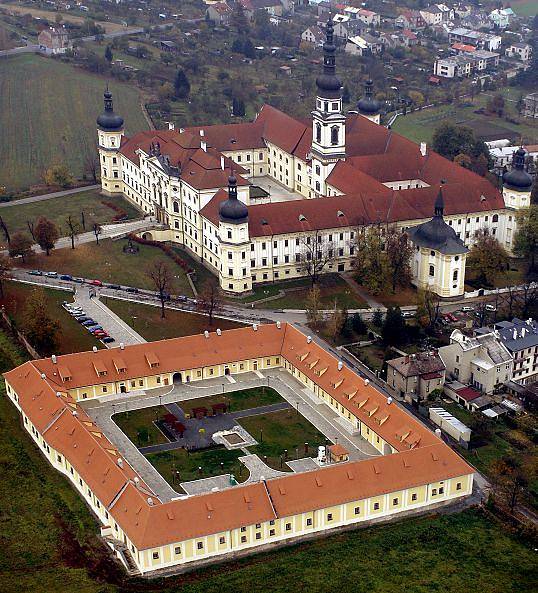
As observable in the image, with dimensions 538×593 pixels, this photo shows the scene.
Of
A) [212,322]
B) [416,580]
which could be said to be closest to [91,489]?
[416,580]

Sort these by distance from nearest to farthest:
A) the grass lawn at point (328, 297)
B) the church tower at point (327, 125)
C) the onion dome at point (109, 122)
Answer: the grass lawn at point (328, 297) → the church tower at point (327, 125) → the onion dome at point (109, 122)

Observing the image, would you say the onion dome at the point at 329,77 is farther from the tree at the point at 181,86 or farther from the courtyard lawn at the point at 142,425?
the tree at the point at 181,86

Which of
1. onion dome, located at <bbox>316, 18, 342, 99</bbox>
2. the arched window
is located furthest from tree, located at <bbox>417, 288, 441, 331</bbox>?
onion dome, located at <bbox>316, 18, 342, 99</bbox>

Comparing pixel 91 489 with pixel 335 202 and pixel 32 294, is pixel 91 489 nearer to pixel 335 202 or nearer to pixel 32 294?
pixel 32 294

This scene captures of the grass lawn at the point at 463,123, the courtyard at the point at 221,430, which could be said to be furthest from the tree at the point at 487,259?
the grass lawn at the point at 463,123

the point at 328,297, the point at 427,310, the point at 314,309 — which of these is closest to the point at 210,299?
the point at 314,309

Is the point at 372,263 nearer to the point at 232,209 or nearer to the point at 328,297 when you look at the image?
the point at 328,297
